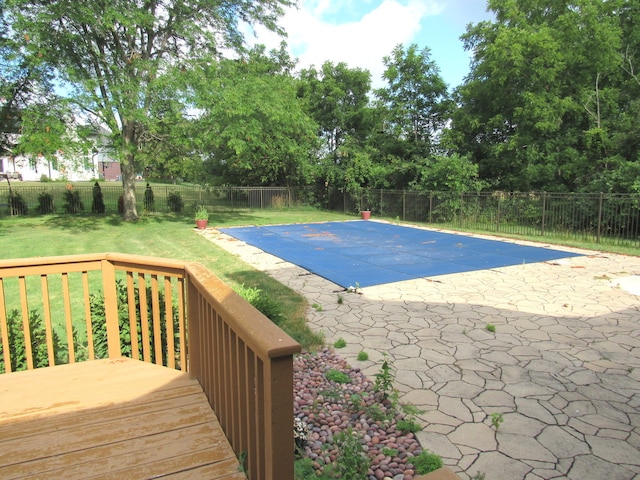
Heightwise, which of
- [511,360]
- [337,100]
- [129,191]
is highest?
[337,100]

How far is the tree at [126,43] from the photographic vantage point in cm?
1281

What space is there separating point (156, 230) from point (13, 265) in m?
11.9

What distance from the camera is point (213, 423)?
2.04 meters

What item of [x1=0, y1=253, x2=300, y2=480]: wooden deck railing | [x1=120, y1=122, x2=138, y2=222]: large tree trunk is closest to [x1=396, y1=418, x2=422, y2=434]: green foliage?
[x1=0, y1=253, x2=300, y2=480]: wooden deck railing

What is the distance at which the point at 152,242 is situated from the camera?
11.3 metres

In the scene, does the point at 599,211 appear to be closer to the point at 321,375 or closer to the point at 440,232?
the point at 440,232

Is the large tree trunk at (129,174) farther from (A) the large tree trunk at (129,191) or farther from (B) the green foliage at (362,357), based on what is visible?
(B) the green foliage at (362,357)

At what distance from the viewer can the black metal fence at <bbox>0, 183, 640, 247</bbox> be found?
11508mm

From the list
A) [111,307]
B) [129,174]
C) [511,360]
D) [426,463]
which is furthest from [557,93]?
[111,307]

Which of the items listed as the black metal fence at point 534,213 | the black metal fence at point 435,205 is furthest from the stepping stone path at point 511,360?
the black metal fence at point 435,205

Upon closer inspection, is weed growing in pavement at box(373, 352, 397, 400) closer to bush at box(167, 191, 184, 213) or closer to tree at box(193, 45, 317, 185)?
tree at box(193, 45, 317, 185)

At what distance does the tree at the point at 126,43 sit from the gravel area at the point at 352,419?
12.4m

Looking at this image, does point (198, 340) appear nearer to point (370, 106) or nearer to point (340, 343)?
point (340, 343)

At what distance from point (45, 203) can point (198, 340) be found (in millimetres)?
21135
